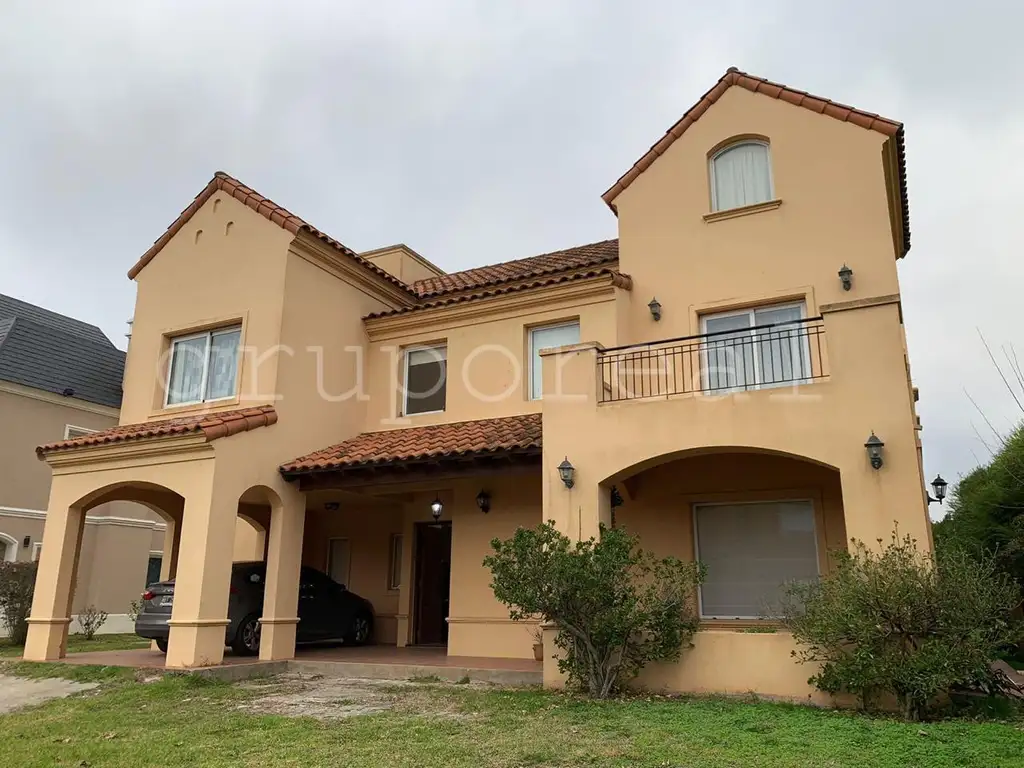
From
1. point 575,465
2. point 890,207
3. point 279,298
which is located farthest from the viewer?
point 279,298

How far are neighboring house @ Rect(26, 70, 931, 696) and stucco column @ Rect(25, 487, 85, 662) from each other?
0.05 metres

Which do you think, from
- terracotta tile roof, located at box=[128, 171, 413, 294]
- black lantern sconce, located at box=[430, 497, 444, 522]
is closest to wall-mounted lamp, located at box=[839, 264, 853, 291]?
black lantern sconce, located at box=[430, 497, 444, 522]

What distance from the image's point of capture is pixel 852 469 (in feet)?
28.8

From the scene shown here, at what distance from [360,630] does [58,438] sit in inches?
487

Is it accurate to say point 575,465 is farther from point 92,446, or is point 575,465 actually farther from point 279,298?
point 92,446

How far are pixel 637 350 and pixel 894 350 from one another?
3.75 m

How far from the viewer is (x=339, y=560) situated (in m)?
16.4

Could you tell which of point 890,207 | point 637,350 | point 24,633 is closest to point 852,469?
point 637,350

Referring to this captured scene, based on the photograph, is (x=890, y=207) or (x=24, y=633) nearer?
(x=890, y=207)

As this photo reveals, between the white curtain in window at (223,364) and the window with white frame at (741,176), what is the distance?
8766mm

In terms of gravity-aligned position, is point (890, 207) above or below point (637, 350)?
above

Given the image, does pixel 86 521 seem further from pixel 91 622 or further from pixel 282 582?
pixel 282 582

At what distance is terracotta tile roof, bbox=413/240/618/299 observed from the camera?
14289 millimetres

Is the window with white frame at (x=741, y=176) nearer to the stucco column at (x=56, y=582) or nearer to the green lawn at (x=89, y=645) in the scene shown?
the stucco column at (x=56, y=582)
